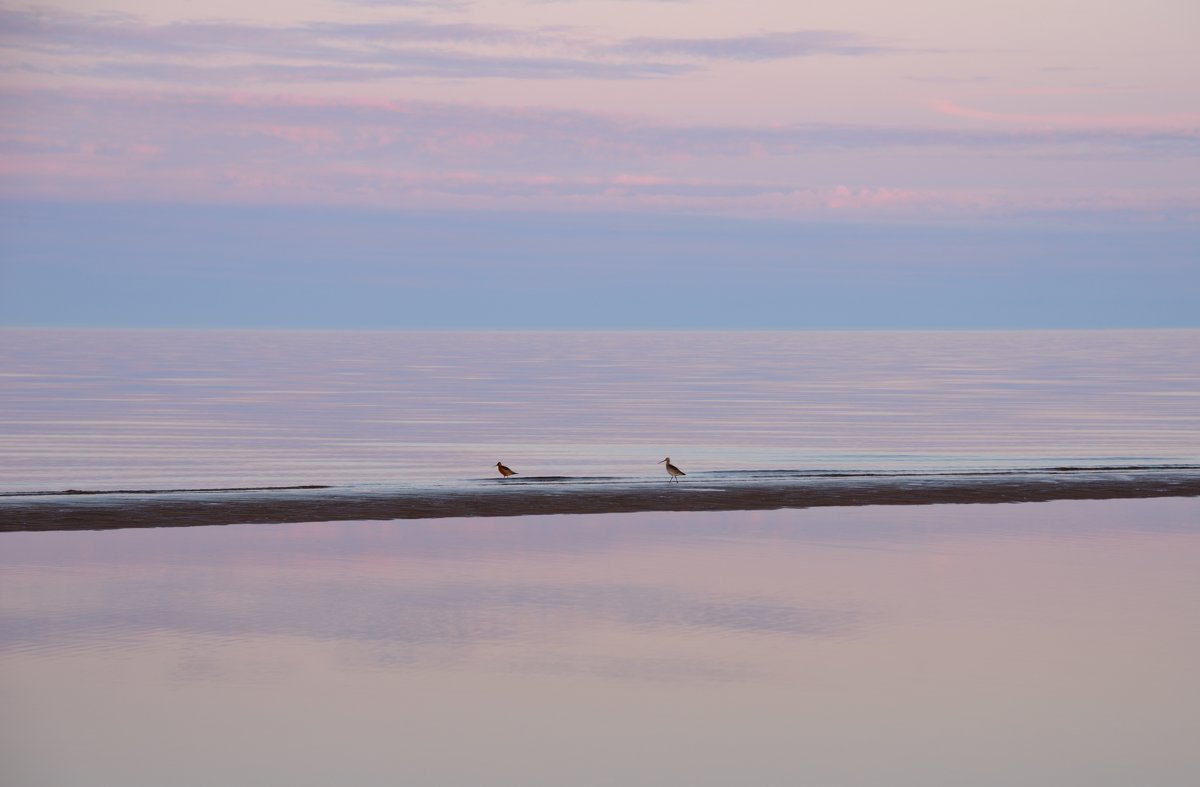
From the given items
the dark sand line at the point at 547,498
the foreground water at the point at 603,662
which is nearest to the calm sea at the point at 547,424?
the dark sand line at the point at 547,498

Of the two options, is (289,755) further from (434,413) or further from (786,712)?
(434,413)

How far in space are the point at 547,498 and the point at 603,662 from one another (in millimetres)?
15316

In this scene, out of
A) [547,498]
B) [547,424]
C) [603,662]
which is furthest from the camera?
[547,424]

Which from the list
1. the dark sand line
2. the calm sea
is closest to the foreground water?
the dark sand line

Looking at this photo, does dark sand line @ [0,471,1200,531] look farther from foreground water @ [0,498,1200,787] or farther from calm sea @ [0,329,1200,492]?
calm sea @ [0,329,1200,492]

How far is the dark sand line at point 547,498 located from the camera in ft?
86.1

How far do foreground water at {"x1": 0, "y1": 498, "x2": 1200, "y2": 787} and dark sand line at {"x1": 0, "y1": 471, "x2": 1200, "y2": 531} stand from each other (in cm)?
363

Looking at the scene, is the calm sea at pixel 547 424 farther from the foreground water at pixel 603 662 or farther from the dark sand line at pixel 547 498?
the foreground water at pixel 603 662

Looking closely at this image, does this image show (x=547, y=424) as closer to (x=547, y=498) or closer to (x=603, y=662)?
(x=547, y=498)

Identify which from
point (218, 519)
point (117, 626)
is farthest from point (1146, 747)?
point (218, 519)

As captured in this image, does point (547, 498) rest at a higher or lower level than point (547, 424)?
lower

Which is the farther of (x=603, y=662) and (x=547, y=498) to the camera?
(x=547, y=498)

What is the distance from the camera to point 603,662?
14.2 m

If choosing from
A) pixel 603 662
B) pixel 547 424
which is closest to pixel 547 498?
pixel 603 662
